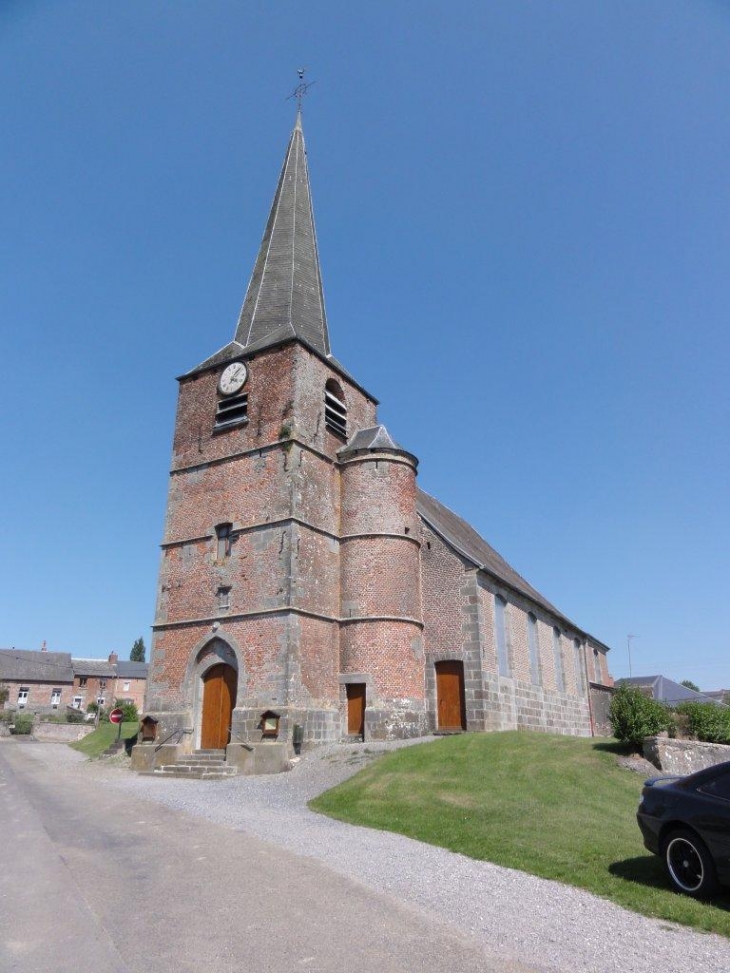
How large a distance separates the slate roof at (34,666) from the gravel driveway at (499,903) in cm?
6106

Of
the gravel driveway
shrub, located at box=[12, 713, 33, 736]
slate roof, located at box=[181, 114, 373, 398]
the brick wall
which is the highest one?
slate roof, located at box=[181, 114, 373, 398]

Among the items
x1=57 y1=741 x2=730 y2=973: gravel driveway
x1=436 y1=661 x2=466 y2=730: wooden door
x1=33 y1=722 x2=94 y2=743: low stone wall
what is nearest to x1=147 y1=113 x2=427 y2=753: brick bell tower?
x1=436 y1=661 x2=466 y2=730: wooden door

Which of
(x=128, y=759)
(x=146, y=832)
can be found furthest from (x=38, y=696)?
(x=146, y=832)

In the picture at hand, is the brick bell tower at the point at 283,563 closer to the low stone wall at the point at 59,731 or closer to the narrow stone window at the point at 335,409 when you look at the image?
the narrow stone window at the point at 335,409

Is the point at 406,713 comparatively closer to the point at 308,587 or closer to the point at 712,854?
the point at 308,587

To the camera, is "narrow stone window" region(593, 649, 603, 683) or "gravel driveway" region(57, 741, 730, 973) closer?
"gravel driveway" region(57, 741, 730, 973)

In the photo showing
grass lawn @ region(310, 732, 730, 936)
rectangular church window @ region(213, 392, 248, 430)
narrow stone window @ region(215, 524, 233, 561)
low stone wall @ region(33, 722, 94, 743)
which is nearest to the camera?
grass lawn @ region(310, 732, 730, 936)

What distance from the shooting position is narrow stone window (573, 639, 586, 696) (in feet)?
97.9

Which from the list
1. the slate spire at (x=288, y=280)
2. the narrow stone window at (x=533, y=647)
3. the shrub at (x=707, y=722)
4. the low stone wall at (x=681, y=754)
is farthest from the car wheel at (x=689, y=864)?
the narrow stone window at (x=533, y=647)

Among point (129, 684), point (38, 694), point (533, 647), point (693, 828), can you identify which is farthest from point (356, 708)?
point (129, 684)

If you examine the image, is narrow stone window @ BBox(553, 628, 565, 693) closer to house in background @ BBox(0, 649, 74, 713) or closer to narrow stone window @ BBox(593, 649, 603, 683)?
narrow stone window @ BBox(593, 649, 603, 683)

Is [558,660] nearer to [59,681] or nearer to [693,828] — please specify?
[693,828]

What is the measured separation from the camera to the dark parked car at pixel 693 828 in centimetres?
586

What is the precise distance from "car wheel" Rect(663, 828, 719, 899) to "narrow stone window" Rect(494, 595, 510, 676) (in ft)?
49.8
